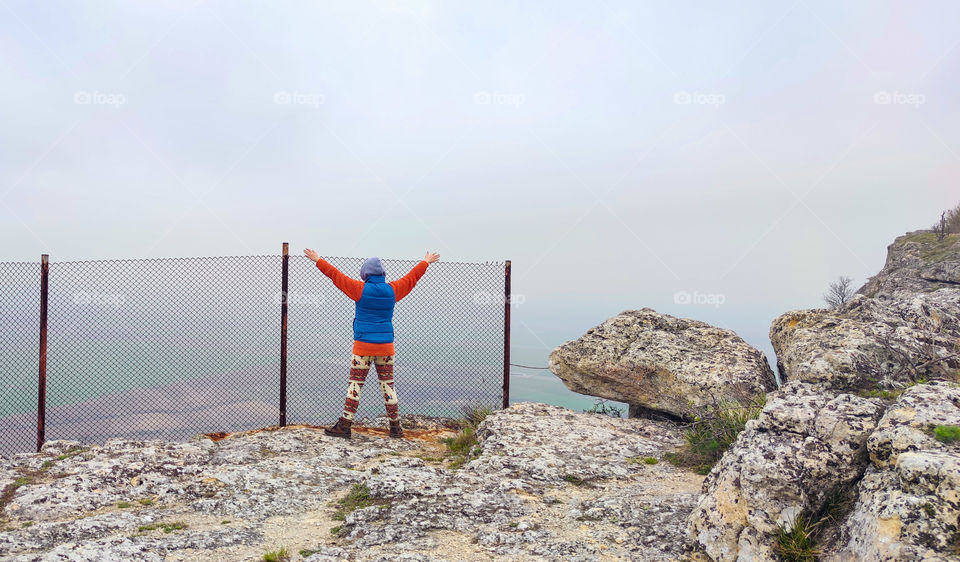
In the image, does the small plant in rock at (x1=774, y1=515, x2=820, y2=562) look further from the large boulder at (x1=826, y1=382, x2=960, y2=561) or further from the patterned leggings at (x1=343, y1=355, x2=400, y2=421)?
the patterned leggings at (x1=343, y1=355, x2=400, y2=421)

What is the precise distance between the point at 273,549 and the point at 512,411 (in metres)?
4.50

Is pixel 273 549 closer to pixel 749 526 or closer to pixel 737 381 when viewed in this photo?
pixel 749 526

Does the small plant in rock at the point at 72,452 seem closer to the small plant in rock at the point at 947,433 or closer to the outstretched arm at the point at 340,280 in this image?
the outstretched arm at the point at 340,280

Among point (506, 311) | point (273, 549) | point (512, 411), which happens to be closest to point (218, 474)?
point (273, 549)

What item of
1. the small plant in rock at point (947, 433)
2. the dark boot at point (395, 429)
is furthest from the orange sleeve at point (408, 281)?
the small plant in rock at point (947, 433)

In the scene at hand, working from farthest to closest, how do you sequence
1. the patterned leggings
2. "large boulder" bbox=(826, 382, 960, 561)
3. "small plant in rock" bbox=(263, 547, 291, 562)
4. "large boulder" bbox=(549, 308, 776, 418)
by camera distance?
"large boulder" bbox=(549, 308, 776, 418), the patterned leggings, "small plant in rock" bbox=(263, 547, 291, 562), "large boulder" bbox=(826, 382, 960, 561)

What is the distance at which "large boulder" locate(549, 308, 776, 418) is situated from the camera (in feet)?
26.4

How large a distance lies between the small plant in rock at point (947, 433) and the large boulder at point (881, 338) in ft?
4.44

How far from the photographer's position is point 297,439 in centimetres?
755

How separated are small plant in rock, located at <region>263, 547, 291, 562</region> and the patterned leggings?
3581mm

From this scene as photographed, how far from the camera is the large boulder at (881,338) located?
4934mm

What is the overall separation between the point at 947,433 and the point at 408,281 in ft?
19.8

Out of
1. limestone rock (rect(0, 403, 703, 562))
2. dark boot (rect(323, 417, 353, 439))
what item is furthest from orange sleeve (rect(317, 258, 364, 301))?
limestone rock (rect(0, 403, 703, 562))

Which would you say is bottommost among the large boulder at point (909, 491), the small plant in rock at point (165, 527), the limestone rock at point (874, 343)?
the small plant in rock at point (165, 527)
